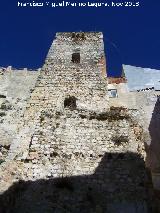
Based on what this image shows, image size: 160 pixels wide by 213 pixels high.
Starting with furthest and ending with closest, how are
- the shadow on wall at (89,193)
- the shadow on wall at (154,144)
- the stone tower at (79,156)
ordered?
the shadow on wall at (154,144)
the stone tower at (79,156)
the shadow on wall at (89,193)

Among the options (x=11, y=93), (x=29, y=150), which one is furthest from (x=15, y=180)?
(x=11, y=93)

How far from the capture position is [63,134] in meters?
11.7

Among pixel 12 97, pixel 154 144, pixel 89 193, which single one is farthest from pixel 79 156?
pixel 12 97

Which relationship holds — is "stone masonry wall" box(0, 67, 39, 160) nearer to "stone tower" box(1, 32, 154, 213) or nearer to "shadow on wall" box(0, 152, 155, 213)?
"stone tower" box(1, 32, 154, 213)

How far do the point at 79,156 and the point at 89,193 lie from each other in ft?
4.47

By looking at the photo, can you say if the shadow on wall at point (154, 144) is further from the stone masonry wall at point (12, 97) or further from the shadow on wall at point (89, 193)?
the shadow on wall at point (89, 193)

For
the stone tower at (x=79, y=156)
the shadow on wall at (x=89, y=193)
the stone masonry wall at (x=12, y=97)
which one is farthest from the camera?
the stone masonry wall at (x=12, y=97)

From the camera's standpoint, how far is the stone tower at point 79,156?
31.9 feet

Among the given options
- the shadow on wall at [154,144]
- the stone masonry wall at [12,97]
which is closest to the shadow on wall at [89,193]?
the shadow on wall at [154,144]

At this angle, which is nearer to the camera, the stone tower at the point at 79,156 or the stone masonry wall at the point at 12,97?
the stone tower at the point at 79,156

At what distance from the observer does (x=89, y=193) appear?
993 centimetres

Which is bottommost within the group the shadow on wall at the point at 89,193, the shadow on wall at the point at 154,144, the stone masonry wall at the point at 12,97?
the shadow on wall at the point at 89,193

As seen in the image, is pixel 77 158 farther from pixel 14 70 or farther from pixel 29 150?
pixel 14 70

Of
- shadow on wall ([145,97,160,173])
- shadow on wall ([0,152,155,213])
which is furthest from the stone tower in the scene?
shadow on wall ([145,97,160,173])
